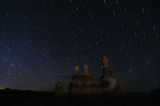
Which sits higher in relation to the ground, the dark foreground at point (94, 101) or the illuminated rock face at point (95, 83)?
the illuminated rock face at point (95, 83)

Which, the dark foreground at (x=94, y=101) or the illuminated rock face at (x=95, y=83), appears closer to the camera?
the dark foreground at (x=94, y=101)

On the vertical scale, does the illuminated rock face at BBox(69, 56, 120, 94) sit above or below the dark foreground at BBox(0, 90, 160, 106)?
above

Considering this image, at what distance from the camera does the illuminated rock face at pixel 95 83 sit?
19969 millimetres

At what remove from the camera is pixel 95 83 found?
21.7 metres

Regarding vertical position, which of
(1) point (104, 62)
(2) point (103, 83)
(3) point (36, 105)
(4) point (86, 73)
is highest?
(1) point (104, 62)

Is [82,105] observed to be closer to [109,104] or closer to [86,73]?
[109,104]

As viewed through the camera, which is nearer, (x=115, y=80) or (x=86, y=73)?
(x=115, y=80)

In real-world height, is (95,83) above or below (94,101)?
above

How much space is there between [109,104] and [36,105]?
791 cm

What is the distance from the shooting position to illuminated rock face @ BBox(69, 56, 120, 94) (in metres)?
20.0

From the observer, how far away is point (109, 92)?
19.8 metres

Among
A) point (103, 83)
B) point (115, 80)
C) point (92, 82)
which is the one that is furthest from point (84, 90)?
point (115, 80)

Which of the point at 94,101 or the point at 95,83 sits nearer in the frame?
the point at 94,101

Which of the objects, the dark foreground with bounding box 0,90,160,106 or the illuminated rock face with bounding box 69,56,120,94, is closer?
the dark foreground with bounding box 0,90,160,106
